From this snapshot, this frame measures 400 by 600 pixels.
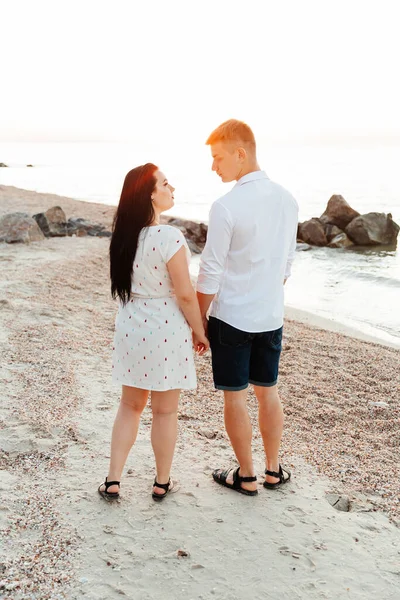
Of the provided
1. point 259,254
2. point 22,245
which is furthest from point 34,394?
point 22,245

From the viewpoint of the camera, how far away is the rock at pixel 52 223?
15.0 m

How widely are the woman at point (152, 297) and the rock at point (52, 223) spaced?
1233 cm

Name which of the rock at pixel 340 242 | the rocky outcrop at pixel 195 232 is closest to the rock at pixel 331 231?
the rock at pixel 340 242

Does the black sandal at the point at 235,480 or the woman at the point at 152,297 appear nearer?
the woman at the point at 152,297

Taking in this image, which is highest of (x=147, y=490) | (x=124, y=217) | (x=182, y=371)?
(x=124, y=217)

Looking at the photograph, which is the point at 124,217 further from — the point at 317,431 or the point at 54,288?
the point at 54,288

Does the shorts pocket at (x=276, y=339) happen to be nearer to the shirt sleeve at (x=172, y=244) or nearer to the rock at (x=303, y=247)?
the shirt sleeve at (x=172, y=244)

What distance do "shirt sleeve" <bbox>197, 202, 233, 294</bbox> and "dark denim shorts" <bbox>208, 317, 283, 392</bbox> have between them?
24cm

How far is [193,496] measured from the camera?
3.37m

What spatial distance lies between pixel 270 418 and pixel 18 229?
1026cm

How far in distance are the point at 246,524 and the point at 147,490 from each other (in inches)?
25.5

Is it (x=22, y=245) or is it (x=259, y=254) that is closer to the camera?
(x=259, y=254)

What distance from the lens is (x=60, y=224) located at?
15.9 metres

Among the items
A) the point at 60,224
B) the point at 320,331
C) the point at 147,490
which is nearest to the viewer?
the point at 147,490
